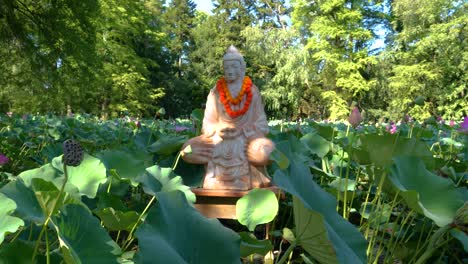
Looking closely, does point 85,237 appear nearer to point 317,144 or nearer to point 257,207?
point 257,207

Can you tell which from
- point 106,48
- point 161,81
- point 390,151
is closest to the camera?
point 390,151

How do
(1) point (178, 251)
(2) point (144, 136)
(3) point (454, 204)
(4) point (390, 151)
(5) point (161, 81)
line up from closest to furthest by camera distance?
(1) point (178, 251)
(3) point (454, 204)
(4) point (390, 151)
(2) point (144, 136)
(5) point (161, 81)

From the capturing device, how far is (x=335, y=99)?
2083 centimetres

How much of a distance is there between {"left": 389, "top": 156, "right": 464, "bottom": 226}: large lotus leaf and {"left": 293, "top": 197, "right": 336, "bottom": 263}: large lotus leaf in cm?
31

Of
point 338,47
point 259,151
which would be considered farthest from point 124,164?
point 338,47

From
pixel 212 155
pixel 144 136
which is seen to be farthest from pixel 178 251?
pixel 144 136

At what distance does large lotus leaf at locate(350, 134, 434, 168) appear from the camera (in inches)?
56.9

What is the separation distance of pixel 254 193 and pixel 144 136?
4.73 feet

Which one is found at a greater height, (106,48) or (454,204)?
(106,48)

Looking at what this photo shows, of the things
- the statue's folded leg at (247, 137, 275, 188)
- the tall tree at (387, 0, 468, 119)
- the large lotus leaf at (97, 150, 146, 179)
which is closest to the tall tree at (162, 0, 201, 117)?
the tall tree at (387, 0, 468, 119)

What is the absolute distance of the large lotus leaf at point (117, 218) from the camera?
920mm

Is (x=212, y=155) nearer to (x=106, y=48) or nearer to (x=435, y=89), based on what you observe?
(x=106, y=48)

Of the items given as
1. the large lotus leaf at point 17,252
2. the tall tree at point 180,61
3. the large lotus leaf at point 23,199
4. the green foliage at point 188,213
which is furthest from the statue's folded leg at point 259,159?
the tall tree at point 180,61

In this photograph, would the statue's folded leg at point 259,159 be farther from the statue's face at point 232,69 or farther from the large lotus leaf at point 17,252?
the large lotus leaf at point 17,252
